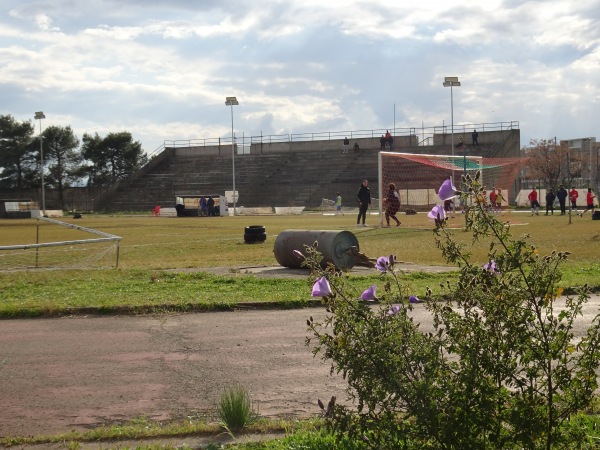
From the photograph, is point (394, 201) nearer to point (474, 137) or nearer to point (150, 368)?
point (150, 368)

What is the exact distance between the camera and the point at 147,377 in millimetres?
6938

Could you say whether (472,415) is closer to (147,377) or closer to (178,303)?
(147,377)

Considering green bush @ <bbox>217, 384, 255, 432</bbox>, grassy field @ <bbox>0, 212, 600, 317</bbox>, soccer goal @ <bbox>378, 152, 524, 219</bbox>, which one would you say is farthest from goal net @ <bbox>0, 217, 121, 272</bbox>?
soccer goal @ <bbox>378, 152, 524, 219</bbox>

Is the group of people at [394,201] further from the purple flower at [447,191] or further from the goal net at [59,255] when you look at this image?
the goal net at [59,255]

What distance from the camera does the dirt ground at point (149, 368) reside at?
588 centimetres

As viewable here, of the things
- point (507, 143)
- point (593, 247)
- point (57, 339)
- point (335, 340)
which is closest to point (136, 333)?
point (57, 339)

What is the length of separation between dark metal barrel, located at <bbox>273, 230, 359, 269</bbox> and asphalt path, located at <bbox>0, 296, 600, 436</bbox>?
3963mm

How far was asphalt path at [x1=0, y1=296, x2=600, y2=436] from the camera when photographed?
19.3 feet

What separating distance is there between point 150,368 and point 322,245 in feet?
23.9

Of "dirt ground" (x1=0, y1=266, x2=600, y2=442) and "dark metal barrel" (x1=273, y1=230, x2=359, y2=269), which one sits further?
"dark metal barrel" (x1=273, y1=230, x2=359, y2=269)

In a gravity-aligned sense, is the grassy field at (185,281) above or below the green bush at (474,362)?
below

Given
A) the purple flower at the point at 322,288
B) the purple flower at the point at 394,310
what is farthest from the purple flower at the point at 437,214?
the purple flower at the point at 322,288

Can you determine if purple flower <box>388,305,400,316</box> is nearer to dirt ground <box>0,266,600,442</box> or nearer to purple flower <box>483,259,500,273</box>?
purple flower <box>483,259,500,273</box>

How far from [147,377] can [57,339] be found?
7.46ft
